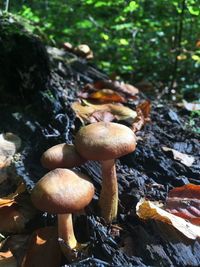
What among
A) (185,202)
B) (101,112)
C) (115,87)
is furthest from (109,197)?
(115,87)

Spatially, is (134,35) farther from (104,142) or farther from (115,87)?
(104,142)

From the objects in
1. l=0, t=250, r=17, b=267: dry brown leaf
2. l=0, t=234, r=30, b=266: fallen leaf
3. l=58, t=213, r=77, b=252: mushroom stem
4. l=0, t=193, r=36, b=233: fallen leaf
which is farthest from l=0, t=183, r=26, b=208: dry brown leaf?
l=58, t=213, r=77, b=252: mushroom stem

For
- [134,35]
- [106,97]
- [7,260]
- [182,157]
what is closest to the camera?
[7,260]

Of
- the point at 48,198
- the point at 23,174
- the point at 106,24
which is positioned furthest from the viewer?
the point at 106,24

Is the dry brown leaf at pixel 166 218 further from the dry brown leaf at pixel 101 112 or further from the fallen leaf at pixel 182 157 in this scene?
the dry brown leaf at pixel 101 112

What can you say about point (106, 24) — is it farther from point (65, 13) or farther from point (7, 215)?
point (7, 215)

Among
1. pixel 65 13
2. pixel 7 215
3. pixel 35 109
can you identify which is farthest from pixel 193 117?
pixel 65 13
